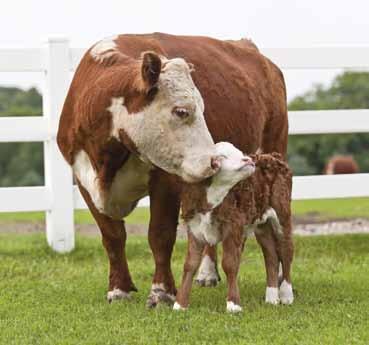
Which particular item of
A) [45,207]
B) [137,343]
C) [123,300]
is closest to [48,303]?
[123,300]

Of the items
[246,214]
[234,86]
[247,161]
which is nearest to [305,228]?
[234,86]

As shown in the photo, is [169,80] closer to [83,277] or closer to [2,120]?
[83,277]

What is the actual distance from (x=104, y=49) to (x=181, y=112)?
1027mm

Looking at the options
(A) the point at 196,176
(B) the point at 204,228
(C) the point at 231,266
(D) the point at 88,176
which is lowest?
(C) the point at 231,266

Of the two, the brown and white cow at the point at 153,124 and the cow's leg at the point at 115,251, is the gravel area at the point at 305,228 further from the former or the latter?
the cow's leg at the point at 115,251

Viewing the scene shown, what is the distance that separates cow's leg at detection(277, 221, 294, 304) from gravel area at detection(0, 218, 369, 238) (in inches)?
140

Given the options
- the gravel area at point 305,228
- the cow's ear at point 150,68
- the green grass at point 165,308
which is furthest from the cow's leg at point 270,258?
the gravel area at point 305,228

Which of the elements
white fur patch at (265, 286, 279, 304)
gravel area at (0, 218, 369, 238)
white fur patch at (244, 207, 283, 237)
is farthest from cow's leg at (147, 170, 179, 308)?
gravel area at (0, 218, 369, 238)

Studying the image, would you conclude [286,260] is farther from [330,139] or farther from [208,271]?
[330,139]

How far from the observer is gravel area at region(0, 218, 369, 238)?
11.4 m

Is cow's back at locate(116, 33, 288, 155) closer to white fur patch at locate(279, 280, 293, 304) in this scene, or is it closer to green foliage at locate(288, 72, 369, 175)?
white fur patch at locate(279, 280, 293, 304)

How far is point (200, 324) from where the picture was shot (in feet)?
21.4

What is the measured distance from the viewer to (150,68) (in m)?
6.68

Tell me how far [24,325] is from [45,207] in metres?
3.41
